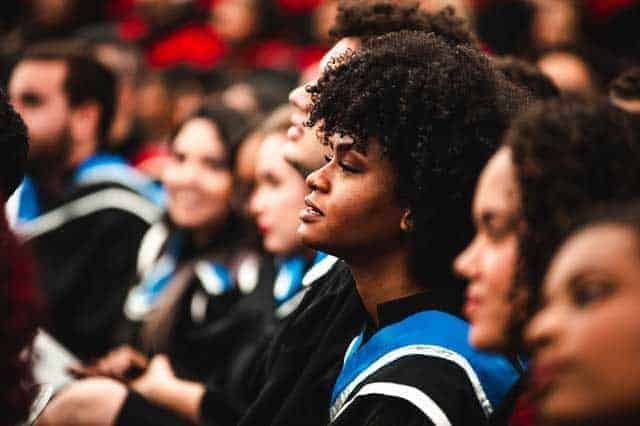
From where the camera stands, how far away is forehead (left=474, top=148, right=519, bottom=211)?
1525 millimetres

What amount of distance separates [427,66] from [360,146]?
0.19 m

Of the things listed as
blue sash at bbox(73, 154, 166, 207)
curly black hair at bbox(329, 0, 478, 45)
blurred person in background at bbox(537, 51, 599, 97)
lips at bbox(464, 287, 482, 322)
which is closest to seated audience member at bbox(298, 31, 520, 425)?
lips at bbox(464, 287, 482, 322)

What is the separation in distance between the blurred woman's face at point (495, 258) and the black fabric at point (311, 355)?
68cm

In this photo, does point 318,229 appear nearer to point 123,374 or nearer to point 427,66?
point 427,66

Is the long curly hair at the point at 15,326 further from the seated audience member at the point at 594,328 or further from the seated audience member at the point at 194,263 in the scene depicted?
the seated audience member at the point at 194,263

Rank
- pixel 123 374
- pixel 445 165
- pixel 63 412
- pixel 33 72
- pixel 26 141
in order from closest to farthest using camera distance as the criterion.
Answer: pixel 445 165 → pixel 26 141 → pixel 63 412 → pixel 123 374 → pixel 33 72

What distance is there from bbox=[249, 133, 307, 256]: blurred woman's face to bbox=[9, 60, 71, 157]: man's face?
1.29 metres

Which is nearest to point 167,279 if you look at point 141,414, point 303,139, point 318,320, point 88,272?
point 88,272

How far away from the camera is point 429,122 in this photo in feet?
6.40

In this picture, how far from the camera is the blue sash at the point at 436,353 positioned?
1.92 m

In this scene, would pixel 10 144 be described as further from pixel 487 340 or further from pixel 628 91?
pixel 628 91

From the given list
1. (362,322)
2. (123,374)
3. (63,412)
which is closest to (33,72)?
(123,374)

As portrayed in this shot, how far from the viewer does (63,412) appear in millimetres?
2672

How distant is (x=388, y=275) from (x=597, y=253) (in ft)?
2.70
